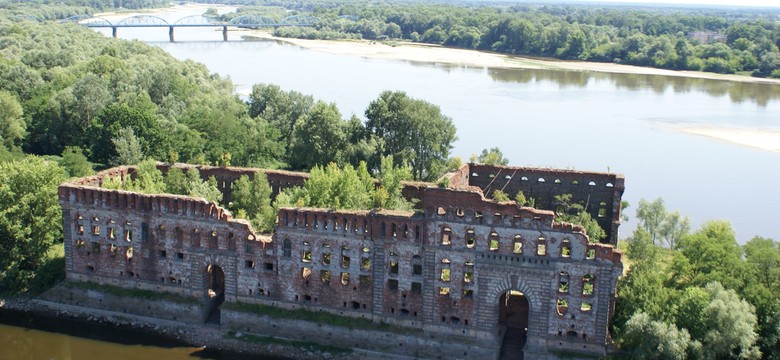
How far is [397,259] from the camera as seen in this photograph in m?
40.6

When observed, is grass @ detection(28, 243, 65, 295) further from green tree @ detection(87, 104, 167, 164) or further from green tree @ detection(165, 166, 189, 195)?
green tree @ detection(87, 104, 167, 164)

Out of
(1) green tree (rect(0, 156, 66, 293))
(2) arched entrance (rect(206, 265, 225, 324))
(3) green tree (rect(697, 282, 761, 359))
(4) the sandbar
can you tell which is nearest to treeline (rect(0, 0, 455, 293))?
(1) green tree (rect(0, 156, 66, 293))

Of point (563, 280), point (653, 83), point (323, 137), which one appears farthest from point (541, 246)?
point (653, 83)

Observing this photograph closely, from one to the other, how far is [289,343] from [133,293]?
10.2 m

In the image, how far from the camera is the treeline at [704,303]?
36.3 metres

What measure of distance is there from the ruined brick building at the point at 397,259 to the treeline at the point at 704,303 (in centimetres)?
178

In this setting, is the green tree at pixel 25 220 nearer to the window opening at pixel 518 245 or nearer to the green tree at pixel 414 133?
the green tree at pixel 414 133

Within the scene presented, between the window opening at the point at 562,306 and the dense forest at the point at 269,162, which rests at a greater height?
the dense forest at the point at 269,162

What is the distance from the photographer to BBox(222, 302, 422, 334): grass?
1620 inches

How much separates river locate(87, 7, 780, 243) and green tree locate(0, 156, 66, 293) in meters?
42.0

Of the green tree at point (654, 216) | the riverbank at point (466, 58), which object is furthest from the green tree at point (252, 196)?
the riverbank at point (466, 58)

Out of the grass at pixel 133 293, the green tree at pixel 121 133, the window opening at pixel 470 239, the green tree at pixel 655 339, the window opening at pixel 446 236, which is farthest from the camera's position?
the green tree at pixel 121 133

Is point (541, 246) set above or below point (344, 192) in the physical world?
below

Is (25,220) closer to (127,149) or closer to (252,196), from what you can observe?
(252,196)
